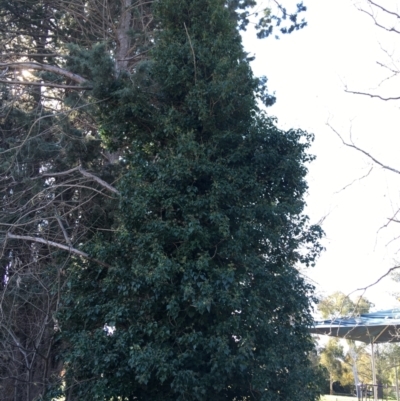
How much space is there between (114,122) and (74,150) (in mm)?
1965

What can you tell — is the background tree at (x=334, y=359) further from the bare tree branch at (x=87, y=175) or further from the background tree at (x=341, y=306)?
the bare tree branch at (x=87, y=175)

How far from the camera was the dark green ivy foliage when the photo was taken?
25.7ft

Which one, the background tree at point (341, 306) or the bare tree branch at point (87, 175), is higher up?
the bare tree branch at point (87, 175)

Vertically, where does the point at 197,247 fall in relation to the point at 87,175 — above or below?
below

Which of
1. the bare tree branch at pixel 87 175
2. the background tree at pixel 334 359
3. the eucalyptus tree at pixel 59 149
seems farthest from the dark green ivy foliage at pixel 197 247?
the background tree at pixel 334 359

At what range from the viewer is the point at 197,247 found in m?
8.25

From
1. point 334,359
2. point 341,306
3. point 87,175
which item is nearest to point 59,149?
point 87,175

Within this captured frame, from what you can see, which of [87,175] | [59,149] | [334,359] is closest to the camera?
[87,175]

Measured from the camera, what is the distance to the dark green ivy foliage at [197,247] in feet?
25.7

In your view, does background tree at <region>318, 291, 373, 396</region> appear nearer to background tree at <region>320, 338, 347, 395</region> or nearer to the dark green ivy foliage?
the dark green ivy foliage

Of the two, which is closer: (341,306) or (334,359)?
(341,306)

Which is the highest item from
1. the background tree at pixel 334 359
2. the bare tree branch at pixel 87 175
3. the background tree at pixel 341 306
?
the bare tree branch at pixel 87 175

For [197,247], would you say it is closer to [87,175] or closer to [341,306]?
[341,306]

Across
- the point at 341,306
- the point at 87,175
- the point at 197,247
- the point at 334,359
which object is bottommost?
the point at 334,359
